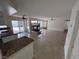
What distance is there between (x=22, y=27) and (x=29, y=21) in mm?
1108

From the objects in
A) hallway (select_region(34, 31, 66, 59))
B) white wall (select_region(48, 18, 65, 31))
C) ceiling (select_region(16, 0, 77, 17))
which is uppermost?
ceiling (select_region(16, 0, 77, 17))

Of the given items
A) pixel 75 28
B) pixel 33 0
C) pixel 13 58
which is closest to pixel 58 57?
pixel 75 28

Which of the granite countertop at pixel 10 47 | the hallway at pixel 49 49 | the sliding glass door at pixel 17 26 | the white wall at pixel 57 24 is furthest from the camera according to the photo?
the white wall at pixel 57 24

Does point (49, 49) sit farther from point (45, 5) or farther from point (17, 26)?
point (17, 26)

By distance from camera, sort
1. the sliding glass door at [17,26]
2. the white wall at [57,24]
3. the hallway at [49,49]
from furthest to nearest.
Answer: the white wall at [57,24] < the sliding glass door at [17,26] < the hallway at [49,49]

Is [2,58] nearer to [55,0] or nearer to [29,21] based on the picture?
[55,0]

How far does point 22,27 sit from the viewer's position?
980 cm

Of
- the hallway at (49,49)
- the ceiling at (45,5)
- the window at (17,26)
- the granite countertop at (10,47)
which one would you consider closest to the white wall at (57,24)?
the window at (17,26)

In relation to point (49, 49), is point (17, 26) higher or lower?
higher

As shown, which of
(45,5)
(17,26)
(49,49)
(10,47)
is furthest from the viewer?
(17,26)

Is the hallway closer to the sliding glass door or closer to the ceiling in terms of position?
the ceiling

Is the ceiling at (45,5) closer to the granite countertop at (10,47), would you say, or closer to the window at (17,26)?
the granite countertop at (10,47)

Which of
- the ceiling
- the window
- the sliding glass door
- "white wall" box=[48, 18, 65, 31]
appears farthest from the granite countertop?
"white wall" box=[48, 18, 65, 31]

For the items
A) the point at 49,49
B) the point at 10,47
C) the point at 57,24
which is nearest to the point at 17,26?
the point at 49,49
